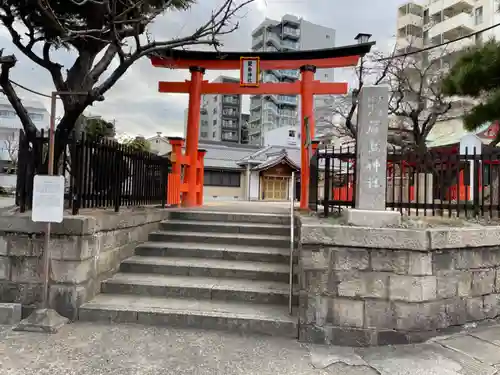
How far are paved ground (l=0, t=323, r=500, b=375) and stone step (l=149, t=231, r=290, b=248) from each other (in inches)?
76.1

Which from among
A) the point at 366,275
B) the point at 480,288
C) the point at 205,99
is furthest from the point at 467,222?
the point at 205,99

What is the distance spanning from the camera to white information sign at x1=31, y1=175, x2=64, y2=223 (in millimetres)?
3916

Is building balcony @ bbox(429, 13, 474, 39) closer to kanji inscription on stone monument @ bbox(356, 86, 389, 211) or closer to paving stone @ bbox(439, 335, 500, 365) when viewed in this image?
kanji inscription on stone monument @ bbox(356, 86, 389, 211)

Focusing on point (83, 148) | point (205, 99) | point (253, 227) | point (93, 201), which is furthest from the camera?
point (205, 99)

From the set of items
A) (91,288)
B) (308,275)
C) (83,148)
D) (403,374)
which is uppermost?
(83,148)

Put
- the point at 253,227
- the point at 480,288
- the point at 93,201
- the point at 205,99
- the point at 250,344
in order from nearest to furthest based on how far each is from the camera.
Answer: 1. the point at 250,344
2. the point at 480,288
3. the point at 93,201
4. the point at 253,227
5. the point at 205,99

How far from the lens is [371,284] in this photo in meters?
3.94

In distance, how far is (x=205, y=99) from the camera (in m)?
65.5

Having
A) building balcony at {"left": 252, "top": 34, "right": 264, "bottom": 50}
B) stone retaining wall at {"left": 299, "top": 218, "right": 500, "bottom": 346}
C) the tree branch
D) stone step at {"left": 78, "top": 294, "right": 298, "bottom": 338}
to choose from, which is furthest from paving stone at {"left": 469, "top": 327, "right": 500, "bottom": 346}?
building balcony at {"left": 252, "top": 34, "right": 264, "bottom": 50}

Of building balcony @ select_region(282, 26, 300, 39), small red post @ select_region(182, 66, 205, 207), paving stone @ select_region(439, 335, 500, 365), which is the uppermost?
building balcony @ select_region(282, 26, 300, 39)

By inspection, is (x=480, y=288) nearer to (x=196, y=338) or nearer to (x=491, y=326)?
(x=491, y=326)

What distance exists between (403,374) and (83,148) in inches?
170

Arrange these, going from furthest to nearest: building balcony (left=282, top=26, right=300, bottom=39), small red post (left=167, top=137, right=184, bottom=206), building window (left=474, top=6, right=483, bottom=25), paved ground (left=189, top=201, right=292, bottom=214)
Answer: building balcony (left=282, top=26, right=300, bottom=39)
building window (left=474, top=6, right=483, bottom=25)
small red post (left=167, top=137, right=184, bottom=206)
paved ground (left=189, top=201, right=292, bottom=214)

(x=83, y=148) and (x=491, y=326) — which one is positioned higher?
(x=83, y=148)
